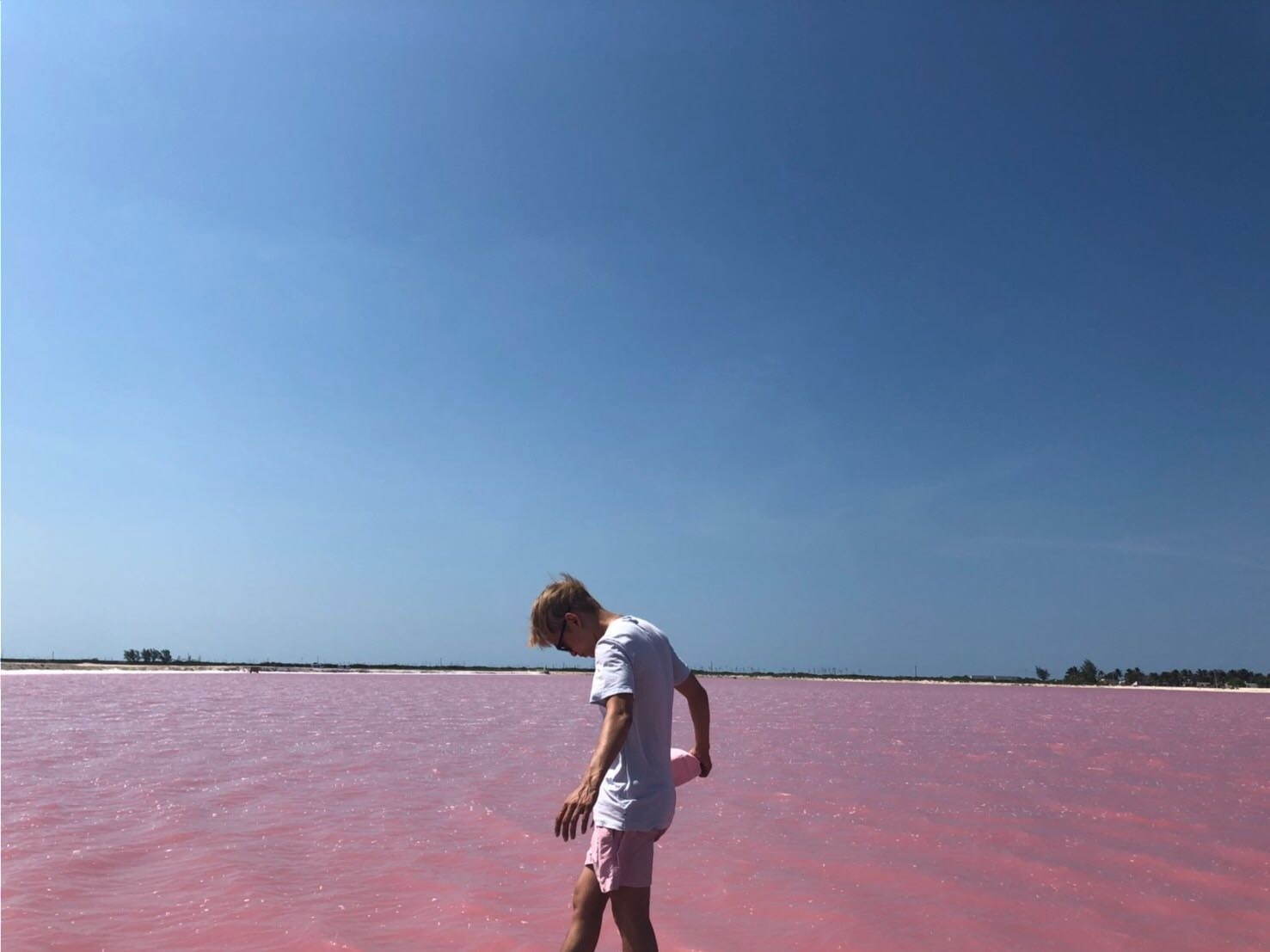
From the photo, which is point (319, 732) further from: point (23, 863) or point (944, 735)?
point (944, 735)

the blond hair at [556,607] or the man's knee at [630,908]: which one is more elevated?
the blond hair at [556,607]

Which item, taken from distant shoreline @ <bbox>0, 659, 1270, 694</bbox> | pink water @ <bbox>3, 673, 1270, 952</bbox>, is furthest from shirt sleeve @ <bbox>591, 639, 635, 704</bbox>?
distant shoreline @ <bbox>0, 659, 1270, 694</bbox>

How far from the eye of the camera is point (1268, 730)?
2262cm

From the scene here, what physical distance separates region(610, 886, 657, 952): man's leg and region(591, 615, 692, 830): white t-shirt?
270 millimetres

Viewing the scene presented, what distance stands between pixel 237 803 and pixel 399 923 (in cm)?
438

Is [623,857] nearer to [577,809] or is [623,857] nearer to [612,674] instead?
[577,809]

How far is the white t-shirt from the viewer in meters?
3.19

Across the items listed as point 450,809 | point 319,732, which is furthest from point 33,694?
point 450,809

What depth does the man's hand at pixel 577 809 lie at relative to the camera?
285 cm

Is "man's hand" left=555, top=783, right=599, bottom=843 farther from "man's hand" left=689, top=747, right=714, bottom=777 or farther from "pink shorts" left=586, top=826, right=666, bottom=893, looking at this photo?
"man's hand" left=689, top=747, right=714, bottom=777

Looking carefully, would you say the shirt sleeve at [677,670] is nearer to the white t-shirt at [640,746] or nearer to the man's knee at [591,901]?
the white t-shirt at [640,746]

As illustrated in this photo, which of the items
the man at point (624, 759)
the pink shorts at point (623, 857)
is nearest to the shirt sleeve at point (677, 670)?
the man at point (624, 759)

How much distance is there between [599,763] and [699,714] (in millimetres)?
862

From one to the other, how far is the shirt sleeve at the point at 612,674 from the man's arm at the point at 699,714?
502 millimetres
